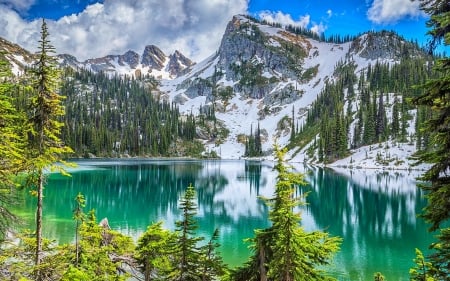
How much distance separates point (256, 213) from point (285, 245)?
50845 mm

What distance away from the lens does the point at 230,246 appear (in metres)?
39.4

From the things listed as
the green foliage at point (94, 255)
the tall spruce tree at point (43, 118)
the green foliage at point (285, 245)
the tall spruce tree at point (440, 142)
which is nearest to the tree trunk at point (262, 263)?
the green foliage at point (285, 245)

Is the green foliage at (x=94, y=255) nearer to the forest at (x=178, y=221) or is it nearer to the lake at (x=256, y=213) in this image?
the forest at (x=178, y=221)

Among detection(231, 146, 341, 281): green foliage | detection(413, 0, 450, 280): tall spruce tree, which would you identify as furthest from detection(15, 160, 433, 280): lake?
detection(413, 0, 450, 280): tall spruce tree

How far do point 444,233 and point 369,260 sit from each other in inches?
1102

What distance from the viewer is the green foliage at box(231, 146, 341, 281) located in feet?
33.3

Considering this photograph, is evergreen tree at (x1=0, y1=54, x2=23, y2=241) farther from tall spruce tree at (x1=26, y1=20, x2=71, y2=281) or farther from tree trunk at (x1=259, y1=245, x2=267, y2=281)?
Answer: tree trunk at (x1=259, y1=245, x2=267, y2=281)

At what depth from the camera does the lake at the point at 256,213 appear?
120 ft

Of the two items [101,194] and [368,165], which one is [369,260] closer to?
[101,194]

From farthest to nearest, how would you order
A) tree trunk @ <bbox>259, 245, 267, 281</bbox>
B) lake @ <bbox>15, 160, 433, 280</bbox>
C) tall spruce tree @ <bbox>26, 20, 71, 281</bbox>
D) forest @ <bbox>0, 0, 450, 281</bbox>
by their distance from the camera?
lake @ <bbox>15, 160, 433, 280</bbox>
tall spruce tree @ <bbox>26, 20, 71, 281</bbox>
tree trunk @ <bbox>259, 245, 267, 281</bbox>
forest @ <bbox>0, 0, 450, 281</bbox>

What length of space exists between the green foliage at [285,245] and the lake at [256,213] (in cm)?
2178

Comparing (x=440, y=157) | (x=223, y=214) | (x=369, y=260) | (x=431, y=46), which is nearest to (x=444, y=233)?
(x=440, y=157)

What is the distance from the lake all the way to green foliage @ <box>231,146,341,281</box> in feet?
71.5

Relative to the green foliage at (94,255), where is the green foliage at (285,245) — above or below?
above
